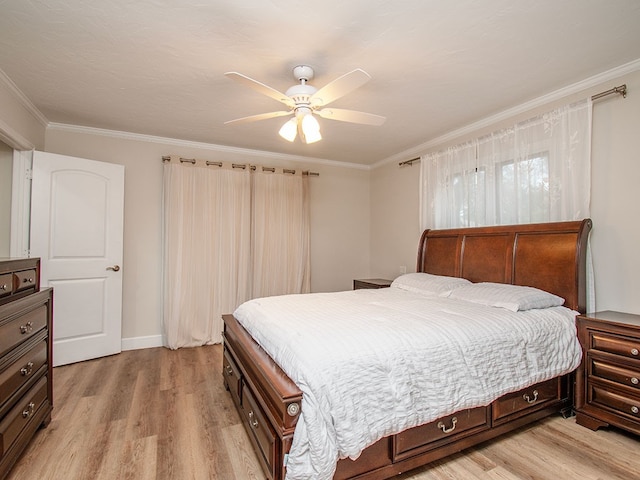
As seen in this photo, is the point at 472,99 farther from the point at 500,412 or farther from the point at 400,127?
the point at 500,412

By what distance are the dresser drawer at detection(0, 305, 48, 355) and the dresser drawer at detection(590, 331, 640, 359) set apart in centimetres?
343

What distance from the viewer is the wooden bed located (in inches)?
60.0

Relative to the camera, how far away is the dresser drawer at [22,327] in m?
1.61

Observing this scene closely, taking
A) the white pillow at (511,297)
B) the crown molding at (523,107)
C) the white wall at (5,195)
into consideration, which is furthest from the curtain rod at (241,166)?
the white pillow at (511,297)

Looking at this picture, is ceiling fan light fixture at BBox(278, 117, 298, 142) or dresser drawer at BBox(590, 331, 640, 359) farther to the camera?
ceiling fan light fixture at BBox(278, 117, 298, 142)

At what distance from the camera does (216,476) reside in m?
1.70

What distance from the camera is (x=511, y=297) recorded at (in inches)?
93.5

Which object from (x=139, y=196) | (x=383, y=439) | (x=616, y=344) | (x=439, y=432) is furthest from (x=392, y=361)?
(x=139, y=196)

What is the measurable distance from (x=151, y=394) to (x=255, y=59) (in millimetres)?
2717

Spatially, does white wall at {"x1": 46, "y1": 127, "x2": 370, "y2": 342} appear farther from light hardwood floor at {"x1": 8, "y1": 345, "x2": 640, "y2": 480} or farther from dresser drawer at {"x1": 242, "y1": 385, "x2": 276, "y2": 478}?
dresser drawer at {"x1": 242, "y1": 385, "x2": 276, "y2": 478}

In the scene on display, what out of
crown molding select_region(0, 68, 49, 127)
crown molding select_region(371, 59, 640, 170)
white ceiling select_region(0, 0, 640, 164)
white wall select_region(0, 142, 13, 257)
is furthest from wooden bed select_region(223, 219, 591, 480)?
crown molding select_region(0, 68, 49, 127)

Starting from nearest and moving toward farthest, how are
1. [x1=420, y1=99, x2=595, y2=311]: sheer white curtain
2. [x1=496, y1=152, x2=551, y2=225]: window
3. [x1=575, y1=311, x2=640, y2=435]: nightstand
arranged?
[x1=575, y1=311, x2=640, y2=435]: nightstand < [x1=420, y1=99, x2=595, y2=311]: sheer white curtain < [x1=496, y1=152, x2=551, y2=225]: window

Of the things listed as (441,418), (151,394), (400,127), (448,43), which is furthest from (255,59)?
(151,394)

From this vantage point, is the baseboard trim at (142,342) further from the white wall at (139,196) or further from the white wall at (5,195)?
the white wall at (5,195)
